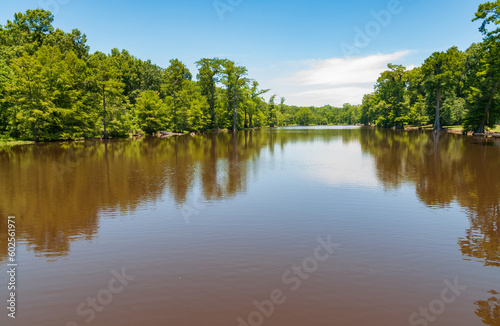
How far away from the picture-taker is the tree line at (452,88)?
43494mm

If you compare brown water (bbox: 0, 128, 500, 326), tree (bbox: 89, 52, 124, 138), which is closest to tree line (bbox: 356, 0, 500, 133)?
brown water (bbox: 0, 128, 500, 326)

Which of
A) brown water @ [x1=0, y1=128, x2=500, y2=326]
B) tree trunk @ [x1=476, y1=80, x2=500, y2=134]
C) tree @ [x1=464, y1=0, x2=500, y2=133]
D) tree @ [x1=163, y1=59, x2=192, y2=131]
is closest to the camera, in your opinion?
brown water @ [x1=0, y1=128, x2=500, y2=326]

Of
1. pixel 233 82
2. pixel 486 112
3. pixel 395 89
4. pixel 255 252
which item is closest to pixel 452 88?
pixel 395 89

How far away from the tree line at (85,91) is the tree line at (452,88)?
47.8 meters

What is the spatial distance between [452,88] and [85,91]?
84.0 metres

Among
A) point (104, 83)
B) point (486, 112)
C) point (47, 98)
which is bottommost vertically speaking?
point (486, 112)

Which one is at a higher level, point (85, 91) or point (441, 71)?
point (441, 71)

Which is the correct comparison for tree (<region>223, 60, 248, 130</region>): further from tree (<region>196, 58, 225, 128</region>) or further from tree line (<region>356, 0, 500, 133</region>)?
tree line (<region>356, 0, 500, 133</region>)

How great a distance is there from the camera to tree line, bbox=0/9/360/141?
49.0 m

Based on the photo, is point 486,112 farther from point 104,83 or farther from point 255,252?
point 104,83

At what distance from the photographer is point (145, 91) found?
74.2 metres

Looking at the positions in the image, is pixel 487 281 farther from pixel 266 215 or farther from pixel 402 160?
pixel 402 160

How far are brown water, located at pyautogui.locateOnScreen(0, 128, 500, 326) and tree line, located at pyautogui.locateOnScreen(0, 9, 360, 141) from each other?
38485 millimetres

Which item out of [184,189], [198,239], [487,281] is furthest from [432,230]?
[184,189]
